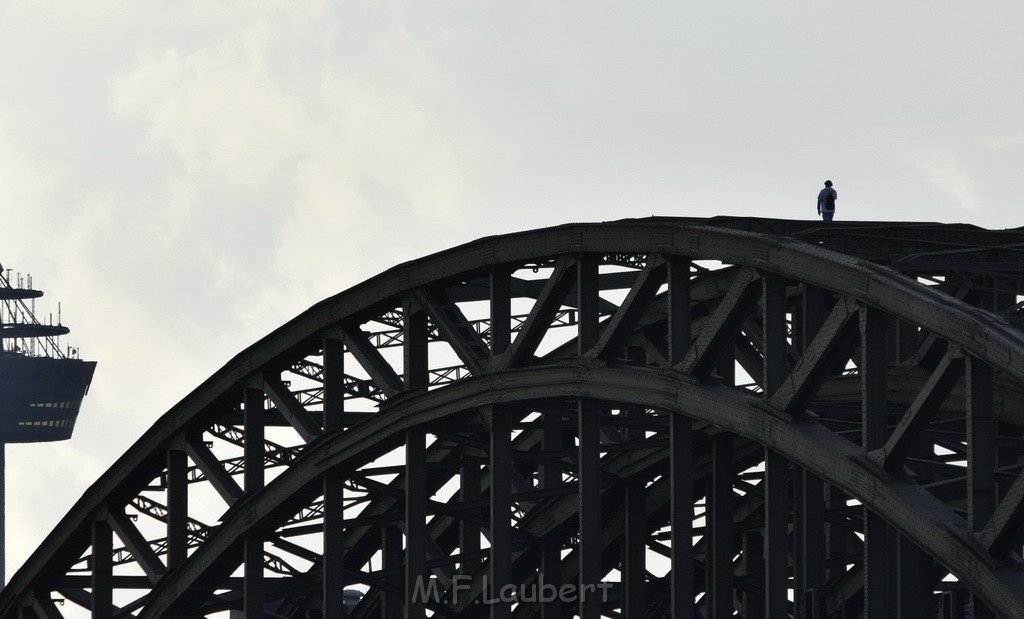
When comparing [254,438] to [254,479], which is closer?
[254,438]

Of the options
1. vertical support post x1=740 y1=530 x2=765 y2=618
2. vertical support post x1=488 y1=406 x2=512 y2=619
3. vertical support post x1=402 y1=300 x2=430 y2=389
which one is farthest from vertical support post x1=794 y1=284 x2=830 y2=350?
vertical support post x1=740 y1=530 x2=765 y2=618

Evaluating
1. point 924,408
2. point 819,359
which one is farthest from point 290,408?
point 924,408

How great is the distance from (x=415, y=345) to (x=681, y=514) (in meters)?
7.24

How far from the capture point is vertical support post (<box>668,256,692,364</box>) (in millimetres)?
29469

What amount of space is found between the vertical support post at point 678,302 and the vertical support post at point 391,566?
422 inches

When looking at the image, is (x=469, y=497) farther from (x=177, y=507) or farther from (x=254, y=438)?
(x=177, y=507)

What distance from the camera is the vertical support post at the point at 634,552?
115ft

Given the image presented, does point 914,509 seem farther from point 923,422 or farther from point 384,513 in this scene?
point 384,513

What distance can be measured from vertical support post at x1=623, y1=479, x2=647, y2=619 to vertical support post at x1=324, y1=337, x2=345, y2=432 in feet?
16.6

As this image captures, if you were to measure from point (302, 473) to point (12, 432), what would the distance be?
138972 millimetres

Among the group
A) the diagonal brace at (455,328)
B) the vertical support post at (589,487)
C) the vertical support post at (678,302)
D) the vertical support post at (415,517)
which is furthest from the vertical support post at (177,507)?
the vertical support post at (678,302)

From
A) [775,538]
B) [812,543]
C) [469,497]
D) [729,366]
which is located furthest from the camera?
[469,497]

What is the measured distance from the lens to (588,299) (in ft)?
104

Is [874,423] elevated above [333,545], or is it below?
below
